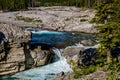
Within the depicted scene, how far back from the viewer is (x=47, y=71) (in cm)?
4259

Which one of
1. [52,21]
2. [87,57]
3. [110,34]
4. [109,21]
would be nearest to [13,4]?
[52,21]

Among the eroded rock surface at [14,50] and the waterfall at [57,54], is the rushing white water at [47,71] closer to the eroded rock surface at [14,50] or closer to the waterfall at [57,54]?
the waterfall at [57,54]

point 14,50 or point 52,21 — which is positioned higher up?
point 14,50

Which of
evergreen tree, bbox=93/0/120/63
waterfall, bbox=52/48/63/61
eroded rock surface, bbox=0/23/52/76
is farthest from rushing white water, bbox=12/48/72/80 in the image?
evergreen tree, bbox=93/0/120/63

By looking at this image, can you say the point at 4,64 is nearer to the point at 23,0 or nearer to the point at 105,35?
the point at 105,35

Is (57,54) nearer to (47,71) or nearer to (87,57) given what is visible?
(47,71)

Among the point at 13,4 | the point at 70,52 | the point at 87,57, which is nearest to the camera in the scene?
the point at 87,57

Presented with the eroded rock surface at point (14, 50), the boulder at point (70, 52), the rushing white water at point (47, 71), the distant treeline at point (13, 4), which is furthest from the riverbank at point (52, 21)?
the eroded rock surface at point (14, 50)

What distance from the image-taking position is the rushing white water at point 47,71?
40750 millimetres

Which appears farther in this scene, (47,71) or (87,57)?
(47,71)

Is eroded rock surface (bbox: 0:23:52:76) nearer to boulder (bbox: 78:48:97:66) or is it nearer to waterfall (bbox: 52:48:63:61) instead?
waterfall (bbox: 52:48:63:61)

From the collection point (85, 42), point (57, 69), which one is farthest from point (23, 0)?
point (57, 69)

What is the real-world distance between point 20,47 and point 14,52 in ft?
3.39

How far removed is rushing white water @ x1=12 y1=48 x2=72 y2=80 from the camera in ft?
134
